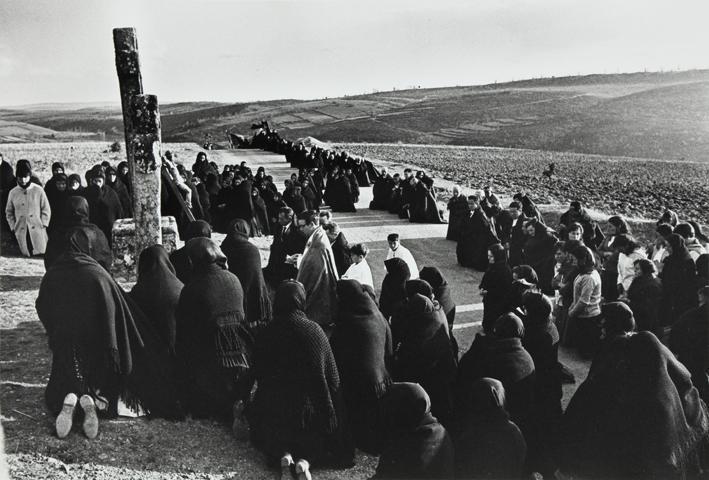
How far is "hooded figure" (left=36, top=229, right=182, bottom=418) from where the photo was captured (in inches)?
185

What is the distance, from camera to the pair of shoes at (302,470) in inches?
179

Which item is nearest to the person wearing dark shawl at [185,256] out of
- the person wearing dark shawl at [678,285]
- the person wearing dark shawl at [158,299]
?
the person wearing dark shawl at [158,299]

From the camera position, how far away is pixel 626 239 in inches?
311

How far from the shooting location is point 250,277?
685cm

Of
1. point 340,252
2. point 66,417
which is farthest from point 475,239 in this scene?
point 66,417

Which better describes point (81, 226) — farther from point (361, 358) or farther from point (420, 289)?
point (420, 289)

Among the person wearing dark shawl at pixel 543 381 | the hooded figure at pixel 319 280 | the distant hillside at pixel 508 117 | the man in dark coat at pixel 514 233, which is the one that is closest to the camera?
the person wearing dark shawl at pixel 543 381

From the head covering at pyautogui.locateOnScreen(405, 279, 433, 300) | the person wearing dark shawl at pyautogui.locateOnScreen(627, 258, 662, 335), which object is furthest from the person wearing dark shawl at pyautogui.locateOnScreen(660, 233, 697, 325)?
the head covering at pyautogui.locateOnScreen(405, 279, 433, 300)

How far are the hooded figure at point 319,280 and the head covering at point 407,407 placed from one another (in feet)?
11.9

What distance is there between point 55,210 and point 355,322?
677 centimetres

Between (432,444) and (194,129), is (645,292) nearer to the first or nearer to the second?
(432,444)

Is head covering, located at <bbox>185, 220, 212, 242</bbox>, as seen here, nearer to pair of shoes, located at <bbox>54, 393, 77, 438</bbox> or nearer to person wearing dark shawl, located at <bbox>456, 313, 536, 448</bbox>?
pair of shoes, located at <bbox>54, 393, 77, 438</bbox>

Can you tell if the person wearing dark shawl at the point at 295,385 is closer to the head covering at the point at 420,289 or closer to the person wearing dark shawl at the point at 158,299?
the person wearing dark shawl at the point at 158,299

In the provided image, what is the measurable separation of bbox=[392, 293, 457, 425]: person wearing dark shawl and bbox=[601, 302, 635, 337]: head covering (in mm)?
1359
